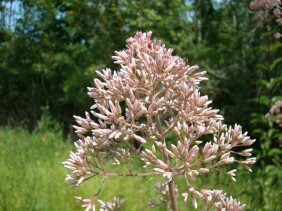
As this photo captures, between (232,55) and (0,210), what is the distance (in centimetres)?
1069

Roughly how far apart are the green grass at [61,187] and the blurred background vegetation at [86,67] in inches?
0.8

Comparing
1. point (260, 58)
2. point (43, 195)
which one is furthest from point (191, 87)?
point (260, 58)

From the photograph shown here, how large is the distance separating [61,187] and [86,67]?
8397 millimetres

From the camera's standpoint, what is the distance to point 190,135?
1.84 meters

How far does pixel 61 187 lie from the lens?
15.5 ft

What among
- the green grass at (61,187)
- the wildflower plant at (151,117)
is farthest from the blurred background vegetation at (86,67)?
the wildflower plant at (151,117)

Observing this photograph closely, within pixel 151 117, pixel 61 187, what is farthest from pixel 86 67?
pixel 151 117

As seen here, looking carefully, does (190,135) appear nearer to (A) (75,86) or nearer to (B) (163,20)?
(B) (163,20)

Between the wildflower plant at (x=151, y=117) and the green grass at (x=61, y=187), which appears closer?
the wildflower plant at (x=151, y=117)

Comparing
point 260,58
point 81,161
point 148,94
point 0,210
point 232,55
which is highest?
point 232,55

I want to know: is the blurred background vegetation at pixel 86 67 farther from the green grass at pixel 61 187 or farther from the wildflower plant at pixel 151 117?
the wildflower plant at pixel 151 117

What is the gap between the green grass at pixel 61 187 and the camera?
14.0 ft

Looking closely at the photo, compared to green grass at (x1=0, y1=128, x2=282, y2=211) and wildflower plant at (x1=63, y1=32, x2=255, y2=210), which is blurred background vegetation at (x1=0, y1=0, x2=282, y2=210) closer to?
green grass at (x1=0, y1=128, x2=282, y2=211)

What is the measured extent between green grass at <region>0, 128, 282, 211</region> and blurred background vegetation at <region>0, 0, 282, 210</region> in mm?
20
